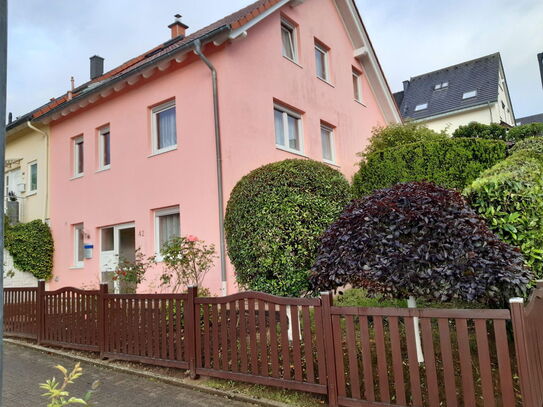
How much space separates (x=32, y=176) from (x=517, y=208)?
15.0m

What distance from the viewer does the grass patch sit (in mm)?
4125

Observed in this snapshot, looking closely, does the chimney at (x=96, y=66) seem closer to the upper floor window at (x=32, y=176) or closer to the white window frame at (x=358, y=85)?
the upper floor window at (x=32, y=176)

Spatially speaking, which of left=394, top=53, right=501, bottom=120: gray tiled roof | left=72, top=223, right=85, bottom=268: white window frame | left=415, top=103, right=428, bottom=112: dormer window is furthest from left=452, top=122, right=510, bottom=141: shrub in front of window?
left=72, top=223, right=85, bottom=268: white window frame

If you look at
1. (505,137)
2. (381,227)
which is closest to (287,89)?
(381,227)

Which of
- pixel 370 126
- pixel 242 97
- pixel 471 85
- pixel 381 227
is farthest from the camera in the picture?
pixel 471 85

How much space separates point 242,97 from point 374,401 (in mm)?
7340

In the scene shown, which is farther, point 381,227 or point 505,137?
point 505,137

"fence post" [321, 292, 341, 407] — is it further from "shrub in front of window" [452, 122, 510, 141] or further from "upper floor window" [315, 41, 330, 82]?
"shrub in front of window" [452, 122, 510, 141]

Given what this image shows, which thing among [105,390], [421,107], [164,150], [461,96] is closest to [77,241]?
[164,150]

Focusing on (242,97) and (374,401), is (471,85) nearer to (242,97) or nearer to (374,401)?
(242,97)

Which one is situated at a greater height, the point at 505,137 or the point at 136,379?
the point at 505,137

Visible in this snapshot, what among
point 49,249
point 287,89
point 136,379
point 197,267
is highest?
point 287,89

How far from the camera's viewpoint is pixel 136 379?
5.23 m

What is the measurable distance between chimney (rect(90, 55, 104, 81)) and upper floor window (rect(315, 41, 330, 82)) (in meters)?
10.5
